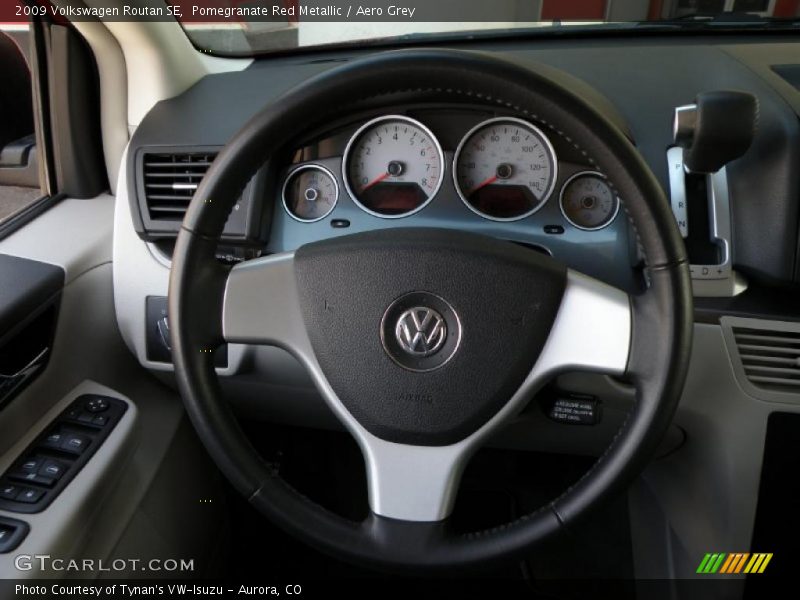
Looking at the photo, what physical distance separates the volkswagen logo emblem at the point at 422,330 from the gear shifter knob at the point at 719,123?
1.43ft

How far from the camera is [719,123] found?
0.91 metres

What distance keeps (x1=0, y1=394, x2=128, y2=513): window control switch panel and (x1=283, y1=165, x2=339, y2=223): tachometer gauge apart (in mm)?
485

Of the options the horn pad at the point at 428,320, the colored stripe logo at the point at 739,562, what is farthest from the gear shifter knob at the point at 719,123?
the colored stripe logo at the point at 739,562

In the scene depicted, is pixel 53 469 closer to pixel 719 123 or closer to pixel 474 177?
pixel 474 177

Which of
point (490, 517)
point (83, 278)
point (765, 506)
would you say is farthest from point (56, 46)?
point (765, 506)

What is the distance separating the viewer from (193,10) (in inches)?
57.8

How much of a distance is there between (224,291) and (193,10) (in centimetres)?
86

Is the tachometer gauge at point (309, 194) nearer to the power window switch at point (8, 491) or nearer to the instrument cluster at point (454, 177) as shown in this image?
the instrument cluster at point (454, 177)

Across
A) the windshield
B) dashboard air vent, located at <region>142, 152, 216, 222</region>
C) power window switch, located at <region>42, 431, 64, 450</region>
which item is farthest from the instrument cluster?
power window switch, located at <region>42, 431, 64, 450</region>

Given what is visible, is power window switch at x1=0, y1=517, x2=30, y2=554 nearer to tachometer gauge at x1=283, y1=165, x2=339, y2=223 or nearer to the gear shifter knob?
tachometer gauge at x1=283, y1=165, x2=339, y2=223

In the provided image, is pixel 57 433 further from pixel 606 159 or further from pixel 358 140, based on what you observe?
pixel 606 159

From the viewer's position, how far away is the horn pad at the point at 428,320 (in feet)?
2.87

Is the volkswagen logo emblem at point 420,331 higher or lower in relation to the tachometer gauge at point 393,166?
lower

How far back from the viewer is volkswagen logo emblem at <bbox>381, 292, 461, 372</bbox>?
89 cm
